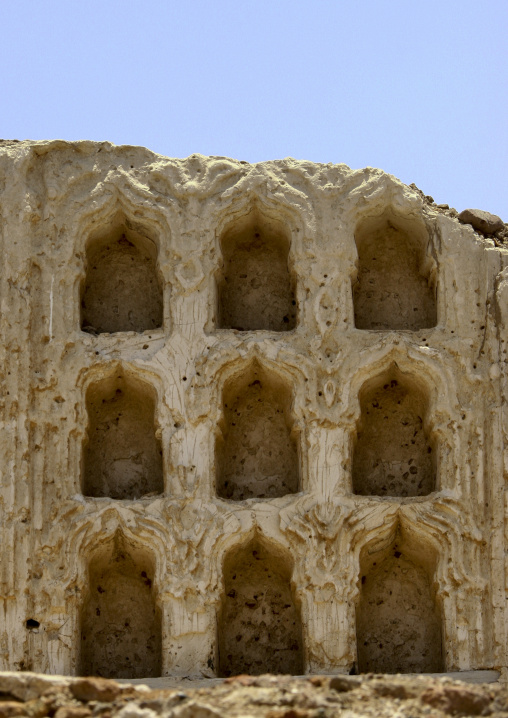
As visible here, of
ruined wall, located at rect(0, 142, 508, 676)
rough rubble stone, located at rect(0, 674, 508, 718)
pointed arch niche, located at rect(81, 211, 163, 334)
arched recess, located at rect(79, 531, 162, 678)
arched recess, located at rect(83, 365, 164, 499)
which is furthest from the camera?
pointed arch niche, located at rect(81, 211, 163, 334)

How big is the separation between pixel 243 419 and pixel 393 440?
1.15 metres

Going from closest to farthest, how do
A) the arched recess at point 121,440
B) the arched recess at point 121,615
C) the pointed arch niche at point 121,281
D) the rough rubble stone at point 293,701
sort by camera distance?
the rough rubble stone at point 293,701 < the arched recess at point 121,615 < the arched recess at point 121,440 < the pointed arch niche at point 121,281

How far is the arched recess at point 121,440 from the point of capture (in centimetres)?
1159

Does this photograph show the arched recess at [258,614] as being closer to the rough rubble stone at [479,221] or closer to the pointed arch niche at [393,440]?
the pointed arch niche at [393,440]

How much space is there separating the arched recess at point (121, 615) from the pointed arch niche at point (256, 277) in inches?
79.0

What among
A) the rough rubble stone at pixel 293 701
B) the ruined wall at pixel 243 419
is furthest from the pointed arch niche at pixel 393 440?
the rough rubble stone at pixel 293 701

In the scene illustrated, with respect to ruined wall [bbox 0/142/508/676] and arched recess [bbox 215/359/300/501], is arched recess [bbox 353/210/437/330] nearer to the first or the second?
ruined wall [bbox 0/142/508/676]

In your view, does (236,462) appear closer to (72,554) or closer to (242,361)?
(242,361)

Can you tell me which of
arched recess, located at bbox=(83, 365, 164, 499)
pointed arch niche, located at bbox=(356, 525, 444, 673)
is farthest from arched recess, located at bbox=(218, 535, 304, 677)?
arched recess, located at bbox=(83, 365, 164, 499)

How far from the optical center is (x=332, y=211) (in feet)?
39.5

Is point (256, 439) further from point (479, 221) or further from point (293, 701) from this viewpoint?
point (293, 701)

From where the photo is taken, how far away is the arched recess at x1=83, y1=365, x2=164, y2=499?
11586 mm

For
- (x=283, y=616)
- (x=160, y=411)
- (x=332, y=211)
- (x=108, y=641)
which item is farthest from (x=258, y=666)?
(x=332, y=211)

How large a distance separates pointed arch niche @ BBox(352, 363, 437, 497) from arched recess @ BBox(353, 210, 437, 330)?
585 millimetres
